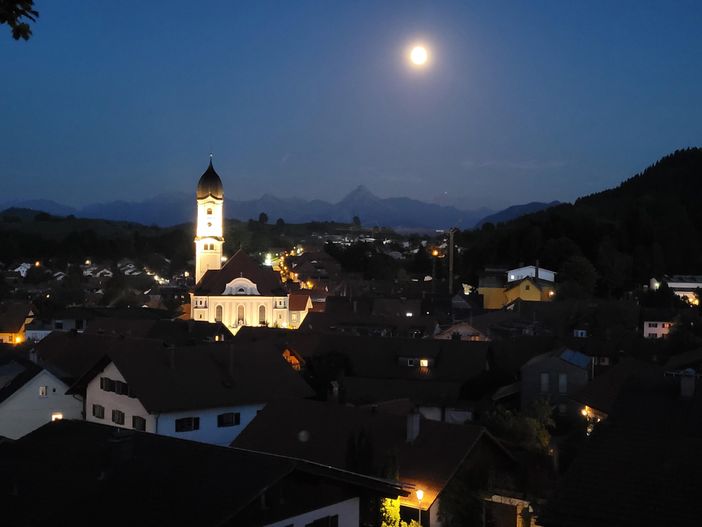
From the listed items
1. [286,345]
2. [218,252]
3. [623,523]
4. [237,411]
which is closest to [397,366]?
[286,345]

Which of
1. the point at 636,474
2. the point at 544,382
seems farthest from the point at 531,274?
the point at 636,474

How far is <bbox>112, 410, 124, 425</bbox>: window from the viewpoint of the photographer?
2711cm

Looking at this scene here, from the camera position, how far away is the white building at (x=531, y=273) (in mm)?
83062

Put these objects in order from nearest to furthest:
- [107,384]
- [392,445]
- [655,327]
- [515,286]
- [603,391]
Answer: [392,445]
[107,384]
[603,391]
[655,327]
[515,286]

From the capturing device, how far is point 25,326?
67.0 m

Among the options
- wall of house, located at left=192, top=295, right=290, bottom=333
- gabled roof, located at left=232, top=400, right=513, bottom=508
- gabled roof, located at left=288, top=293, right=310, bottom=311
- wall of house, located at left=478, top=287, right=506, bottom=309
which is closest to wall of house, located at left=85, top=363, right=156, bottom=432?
gabled roof, located at left=232, top=400, right=513, bottom=508

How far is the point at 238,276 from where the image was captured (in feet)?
241

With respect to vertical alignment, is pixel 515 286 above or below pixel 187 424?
above

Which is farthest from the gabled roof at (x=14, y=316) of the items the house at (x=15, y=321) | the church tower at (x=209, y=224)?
the church tower at (x=209, y=224)

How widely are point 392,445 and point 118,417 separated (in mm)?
11248

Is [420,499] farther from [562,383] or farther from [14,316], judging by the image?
[14,316]

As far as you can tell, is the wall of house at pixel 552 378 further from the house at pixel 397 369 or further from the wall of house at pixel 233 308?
the wall of house at pixel 233 308

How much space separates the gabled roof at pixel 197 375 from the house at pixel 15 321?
4000cm

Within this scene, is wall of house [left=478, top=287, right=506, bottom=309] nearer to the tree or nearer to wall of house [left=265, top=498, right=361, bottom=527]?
wall of house [left=265, top=498, right=361, bottom=527]
